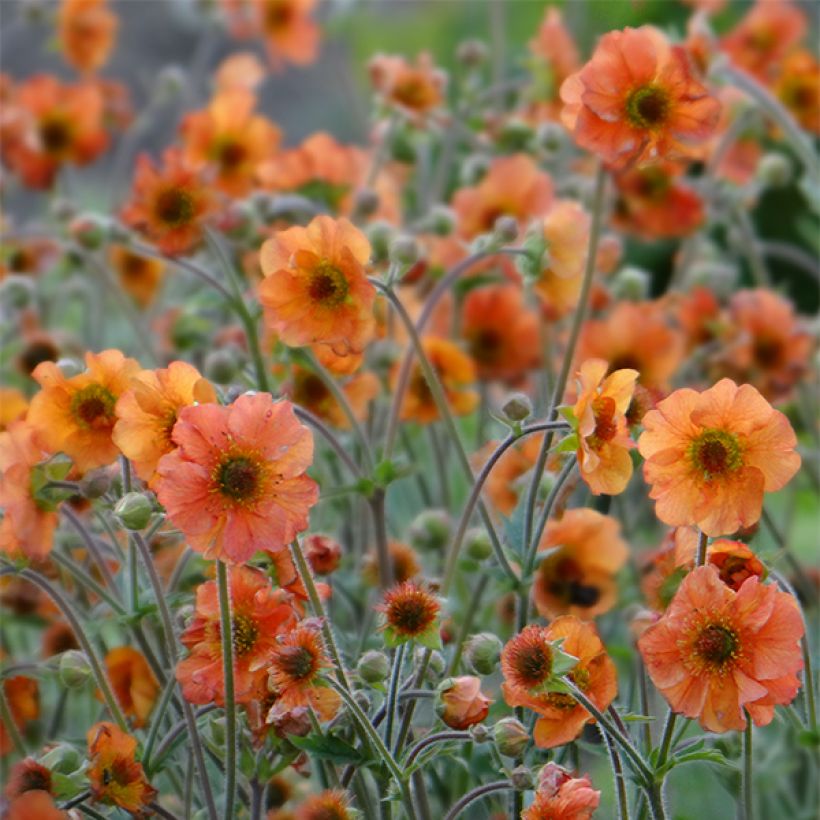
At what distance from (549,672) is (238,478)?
19 cm

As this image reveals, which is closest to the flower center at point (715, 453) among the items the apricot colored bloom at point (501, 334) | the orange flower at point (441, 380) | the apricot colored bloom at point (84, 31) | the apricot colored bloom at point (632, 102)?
the apricot colored bloom at point (632, 102)

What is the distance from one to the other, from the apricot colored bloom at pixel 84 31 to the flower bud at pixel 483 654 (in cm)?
135

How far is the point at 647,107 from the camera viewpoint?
0.92 meters

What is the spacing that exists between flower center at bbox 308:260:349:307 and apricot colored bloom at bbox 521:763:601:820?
1.07 feet

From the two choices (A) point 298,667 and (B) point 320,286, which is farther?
(B) point 320,286

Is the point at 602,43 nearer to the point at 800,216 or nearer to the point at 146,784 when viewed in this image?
the point at 146,784

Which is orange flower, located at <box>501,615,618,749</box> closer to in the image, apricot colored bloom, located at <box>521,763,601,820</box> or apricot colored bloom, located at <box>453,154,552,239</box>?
apricot colored bloom, located at <box>521,763,601,820</box>

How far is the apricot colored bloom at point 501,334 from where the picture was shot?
143cm

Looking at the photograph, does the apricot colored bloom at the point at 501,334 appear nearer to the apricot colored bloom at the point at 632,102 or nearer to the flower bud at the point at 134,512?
the apricot colored bloom at the point at 632,102

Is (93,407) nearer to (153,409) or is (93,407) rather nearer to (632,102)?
(153,409)

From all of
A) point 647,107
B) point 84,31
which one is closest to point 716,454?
point 647,107

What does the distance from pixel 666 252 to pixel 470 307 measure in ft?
3.47

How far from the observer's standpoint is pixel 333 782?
892 mm

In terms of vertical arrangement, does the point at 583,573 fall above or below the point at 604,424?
below
